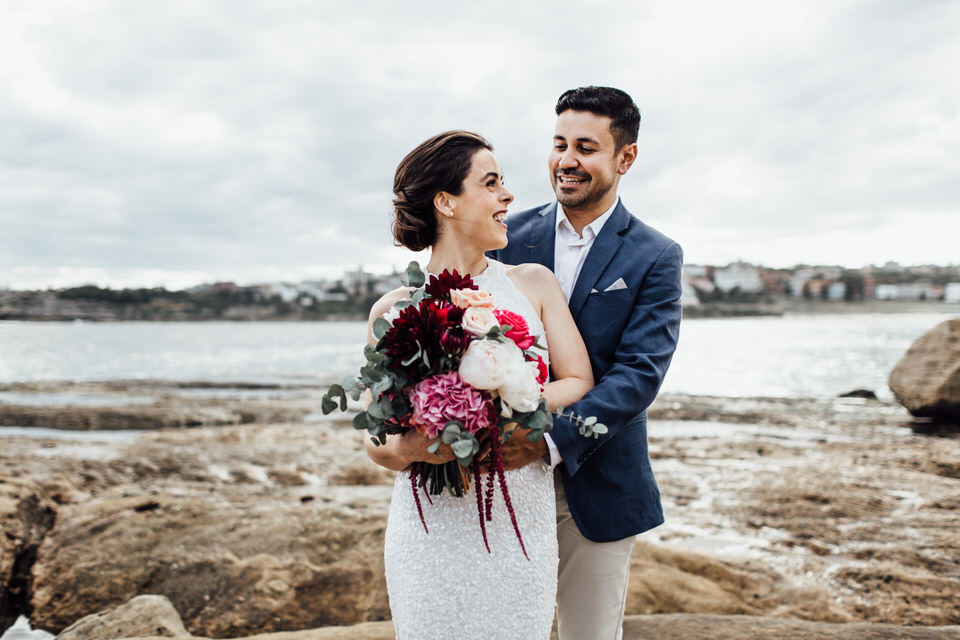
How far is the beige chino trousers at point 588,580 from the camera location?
8.45ft

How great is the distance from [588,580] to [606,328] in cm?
104

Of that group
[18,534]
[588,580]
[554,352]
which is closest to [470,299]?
[554,352]

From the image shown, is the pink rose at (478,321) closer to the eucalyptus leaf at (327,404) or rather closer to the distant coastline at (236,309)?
the eucalyptus leaf at (327,404)

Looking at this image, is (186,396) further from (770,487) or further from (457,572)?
Answer: (457,572)

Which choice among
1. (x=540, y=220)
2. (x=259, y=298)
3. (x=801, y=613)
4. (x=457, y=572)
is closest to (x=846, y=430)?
(x=801, y=613)

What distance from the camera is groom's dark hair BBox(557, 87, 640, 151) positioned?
2.78 metres

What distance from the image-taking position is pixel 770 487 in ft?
25.5

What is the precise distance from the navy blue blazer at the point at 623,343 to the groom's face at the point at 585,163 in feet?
0.56

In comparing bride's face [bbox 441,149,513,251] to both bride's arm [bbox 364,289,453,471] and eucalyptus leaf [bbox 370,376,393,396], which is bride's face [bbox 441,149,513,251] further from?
eucalyptus leaf [bbox 370,376,393,396]

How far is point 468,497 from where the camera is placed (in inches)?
83.2

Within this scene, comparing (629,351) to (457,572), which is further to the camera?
(629,351)

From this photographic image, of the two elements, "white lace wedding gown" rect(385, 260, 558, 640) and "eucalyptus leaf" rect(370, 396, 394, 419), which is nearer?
"eucalyptus leaf" rect(370, 396, 394, 419)

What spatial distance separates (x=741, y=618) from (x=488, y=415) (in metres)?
2.82

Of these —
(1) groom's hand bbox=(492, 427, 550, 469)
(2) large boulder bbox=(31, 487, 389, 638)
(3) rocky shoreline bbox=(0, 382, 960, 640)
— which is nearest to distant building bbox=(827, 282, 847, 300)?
(3) rocky shoreline bbox=(0, 382, 960, 640)
